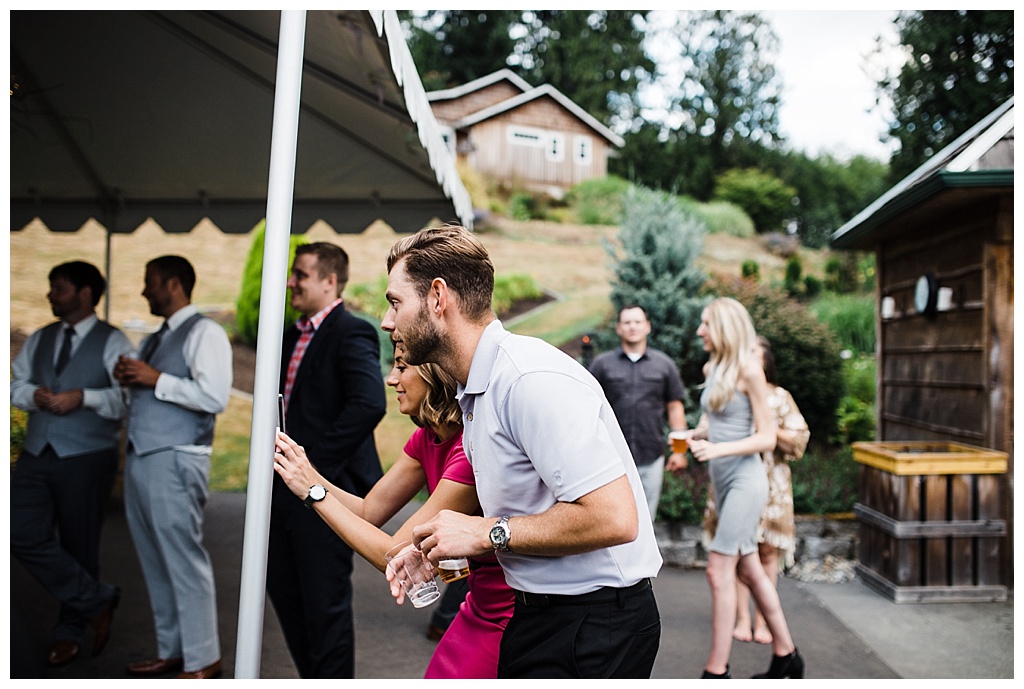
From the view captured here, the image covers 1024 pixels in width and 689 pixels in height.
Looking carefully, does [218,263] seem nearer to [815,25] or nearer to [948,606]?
[948,606]

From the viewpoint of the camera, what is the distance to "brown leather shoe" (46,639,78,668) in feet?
12.5

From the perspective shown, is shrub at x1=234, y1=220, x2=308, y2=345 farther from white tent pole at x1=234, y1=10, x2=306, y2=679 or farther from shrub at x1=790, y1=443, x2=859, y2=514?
white tent pole at x1=234, y1=10, x2=306, y2=679

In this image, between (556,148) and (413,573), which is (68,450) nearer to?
(413,573)

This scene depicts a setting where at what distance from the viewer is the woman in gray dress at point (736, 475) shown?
3.69m

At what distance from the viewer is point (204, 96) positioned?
4449mm

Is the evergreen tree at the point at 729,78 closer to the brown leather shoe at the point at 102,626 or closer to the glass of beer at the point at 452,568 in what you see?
the brown leather shoe at the point at 102,626

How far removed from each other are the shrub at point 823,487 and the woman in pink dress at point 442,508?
5.26 m

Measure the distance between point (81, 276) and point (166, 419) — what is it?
1.01 metres

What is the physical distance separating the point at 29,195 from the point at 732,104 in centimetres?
2427

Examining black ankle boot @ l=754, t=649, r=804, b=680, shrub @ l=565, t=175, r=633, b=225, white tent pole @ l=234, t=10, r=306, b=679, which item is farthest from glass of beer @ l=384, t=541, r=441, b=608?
shrub @ l=565, t=175, r=633, b=225

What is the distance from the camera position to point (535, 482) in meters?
1.76

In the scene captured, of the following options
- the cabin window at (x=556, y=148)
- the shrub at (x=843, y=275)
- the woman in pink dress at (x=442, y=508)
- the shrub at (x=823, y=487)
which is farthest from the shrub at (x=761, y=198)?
the woman in pink dress at (x=442, y=508)
